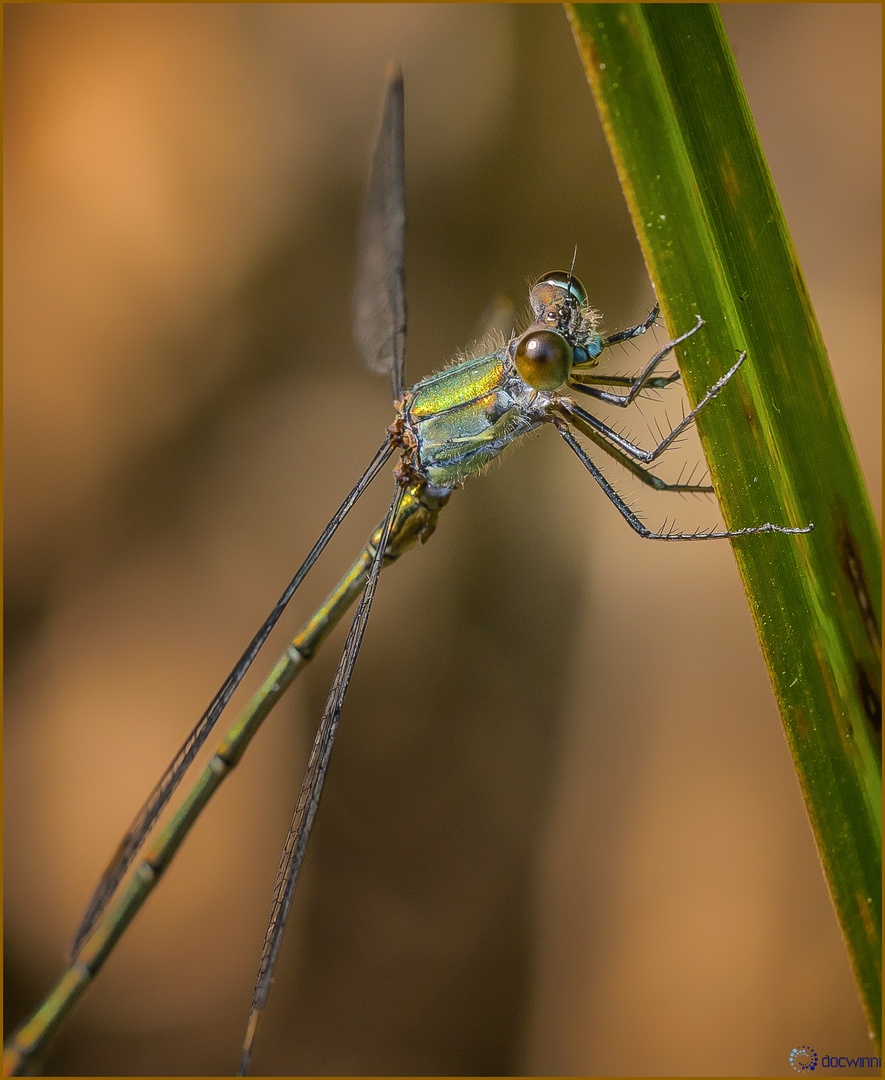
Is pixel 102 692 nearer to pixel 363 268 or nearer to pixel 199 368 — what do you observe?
pixel 199 368

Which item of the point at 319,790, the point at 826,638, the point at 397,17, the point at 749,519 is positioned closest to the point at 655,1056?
the point at 319,790

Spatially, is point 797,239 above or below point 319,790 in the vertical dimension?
above

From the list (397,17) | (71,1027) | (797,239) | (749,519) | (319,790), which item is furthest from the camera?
(397,17)

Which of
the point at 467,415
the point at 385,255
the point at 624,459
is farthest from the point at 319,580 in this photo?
the point at 624,459

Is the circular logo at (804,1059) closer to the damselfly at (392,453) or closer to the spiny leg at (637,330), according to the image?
the damselfly at (392,453)

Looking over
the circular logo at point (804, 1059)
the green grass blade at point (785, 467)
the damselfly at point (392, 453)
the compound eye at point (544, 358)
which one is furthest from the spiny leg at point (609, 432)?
the circular logo at point (804, 1059)

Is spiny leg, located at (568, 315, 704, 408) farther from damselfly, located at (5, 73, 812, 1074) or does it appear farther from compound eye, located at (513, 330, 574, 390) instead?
compound eye, located at (513, 330, 574, 390)

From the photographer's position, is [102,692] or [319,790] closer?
[319,790]
